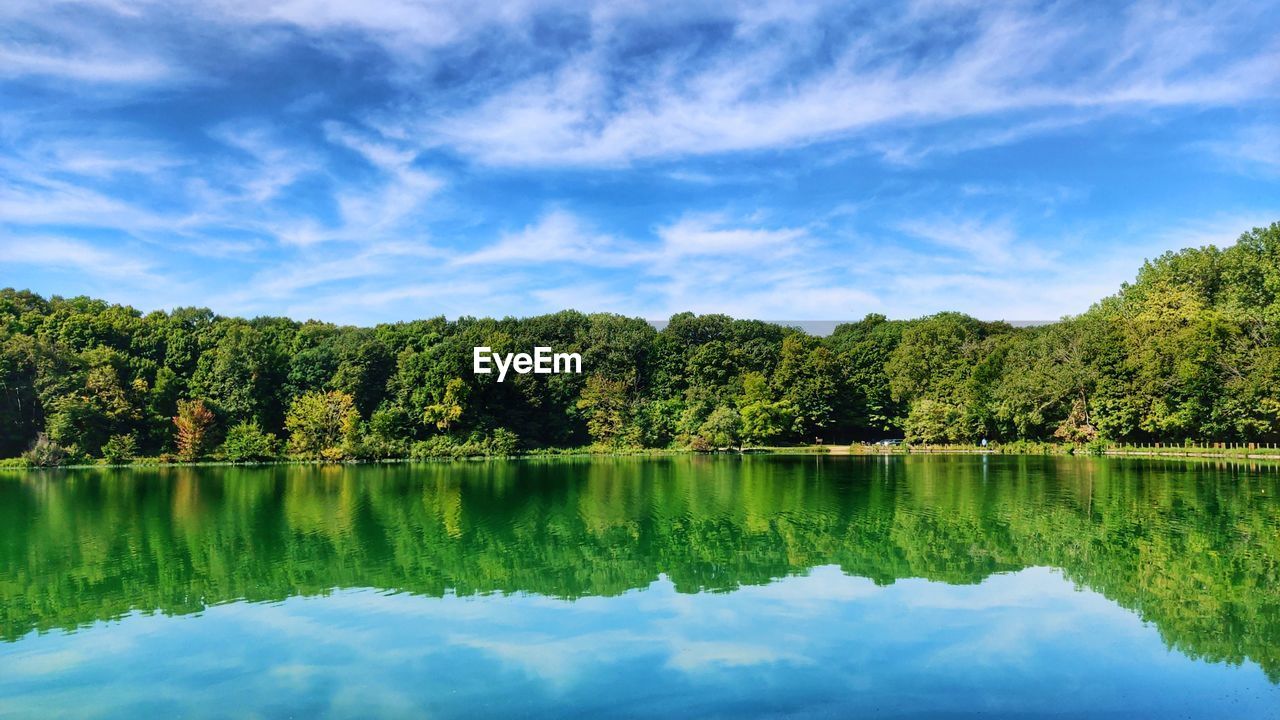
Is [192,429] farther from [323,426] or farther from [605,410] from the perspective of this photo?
[605,410]

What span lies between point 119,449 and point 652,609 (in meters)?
45.8

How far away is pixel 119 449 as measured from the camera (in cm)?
4591

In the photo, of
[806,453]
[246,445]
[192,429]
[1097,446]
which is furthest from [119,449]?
[1097,446]

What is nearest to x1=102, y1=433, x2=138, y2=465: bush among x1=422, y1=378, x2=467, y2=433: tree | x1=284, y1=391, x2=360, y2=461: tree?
x1=284, y1=391, x2=360, y2=461: tree

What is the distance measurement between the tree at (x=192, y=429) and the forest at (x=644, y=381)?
0.52 ft

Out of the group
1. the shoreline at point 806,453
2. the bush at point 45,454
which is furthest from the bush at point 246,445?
the bush at point 45,454

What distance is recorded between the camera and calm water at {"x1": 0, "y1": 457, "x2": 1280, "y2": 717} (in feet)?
25.6

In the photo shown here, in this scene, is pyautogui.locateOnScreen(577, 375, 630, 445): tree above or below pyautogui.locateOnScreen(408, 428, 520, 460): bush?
above

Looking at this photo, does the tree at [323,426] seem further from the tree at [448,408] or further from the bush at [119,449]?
the bush at [119,449]

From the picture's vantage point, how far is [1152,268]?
181ft

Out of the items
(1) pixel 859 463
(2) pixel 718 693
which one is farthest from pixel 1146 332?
(2) pixel 718 693

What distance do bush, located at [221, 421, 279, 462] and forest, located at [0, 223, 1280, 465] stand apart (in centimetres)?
12

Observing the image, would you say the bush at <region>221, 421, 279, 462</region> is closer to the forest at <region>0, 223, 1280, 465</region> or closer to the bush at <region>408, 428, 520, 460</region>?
the forest at <region>0, 223, 1280, 465</region>

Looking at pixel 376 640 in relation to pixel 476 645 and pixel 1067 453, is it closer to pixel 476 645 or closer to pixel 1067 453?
pixel 476 645
